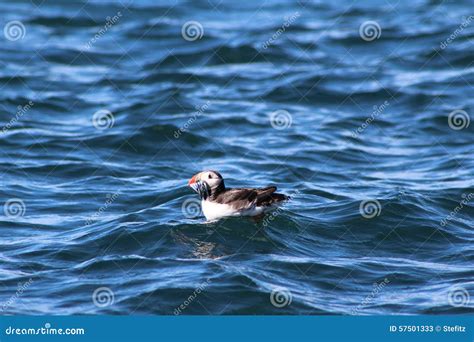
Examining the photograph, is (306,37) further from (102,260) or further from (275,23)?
(102,260)

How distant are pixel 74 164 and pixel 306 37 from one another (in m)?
10.2

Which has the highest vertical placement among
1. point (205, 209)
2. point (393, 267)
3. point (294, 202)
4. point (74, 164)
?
point (74, 164)

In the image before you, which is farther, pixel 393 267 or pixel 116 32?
pixel 116 32

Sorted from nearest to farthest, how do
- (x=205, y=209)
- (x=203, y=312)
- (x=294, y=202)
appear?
(x=203, y=312)
(x=205, y=209)
(x=294, y=202)

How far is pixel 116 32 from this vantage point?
2753 cm

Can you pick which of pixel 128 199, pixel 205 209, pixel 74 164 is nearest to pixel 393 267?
pixel 205 209
